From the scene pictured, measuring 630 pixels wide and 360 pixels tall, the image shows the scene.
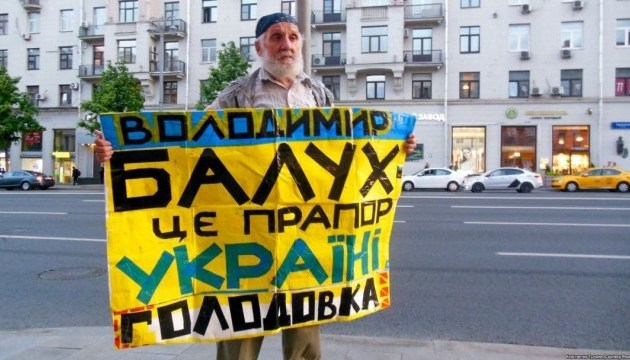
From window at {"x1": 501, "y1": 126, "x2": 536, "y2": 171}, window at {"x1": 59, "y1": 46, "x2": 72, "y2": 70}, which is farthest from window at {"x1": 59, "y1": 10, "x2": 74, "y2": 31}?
window at {"x1": 501, "y1": 126, "x2": 536, "y2": 171}

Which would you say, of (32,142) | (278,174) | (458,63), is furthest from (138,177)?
(32,142)

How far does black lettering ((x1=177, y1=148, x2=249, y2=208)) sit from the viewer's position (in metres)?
2.68

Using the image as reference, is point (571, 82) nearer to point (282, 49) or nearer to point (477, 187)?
point (477, 187)

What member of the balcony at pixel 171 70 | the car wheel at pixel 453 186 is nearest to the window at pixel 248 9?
the balcony at pixel 171 70

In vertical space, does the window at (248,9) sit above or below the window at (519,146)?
above

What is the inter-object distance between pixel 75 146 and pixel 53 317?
38486 millimetres

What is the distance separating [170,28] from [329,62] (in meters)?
12.0

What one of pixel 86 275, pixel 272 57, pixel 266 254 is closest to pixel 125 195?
pixel 266 254

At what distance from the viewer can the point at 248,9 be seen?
3759cm

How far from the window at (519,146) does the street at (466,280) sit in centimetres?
2141

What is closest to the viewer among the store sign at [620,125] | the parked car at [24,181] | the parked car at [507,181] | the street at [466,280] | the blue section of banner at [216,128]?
the blue section of banner at [216,128]

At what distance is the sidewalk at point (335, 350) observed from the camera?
4004 mm

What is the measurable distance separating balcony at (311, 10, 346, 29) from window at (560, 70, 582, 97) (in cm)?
1479

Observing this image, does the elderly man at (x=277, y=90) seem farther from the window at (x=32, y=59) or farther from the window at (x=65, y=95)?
the window at (x=32, y=59)
